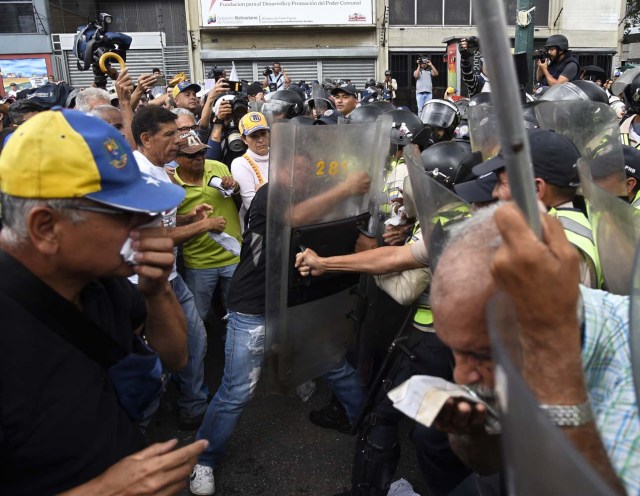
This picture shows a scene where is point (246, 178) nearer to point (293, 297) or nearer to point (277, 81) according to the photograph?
point (293, 297)

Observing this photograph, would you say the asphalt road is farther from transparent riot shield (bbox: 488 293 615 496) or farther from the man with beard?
transparent riot shield (bbox: 488 293 615 496)

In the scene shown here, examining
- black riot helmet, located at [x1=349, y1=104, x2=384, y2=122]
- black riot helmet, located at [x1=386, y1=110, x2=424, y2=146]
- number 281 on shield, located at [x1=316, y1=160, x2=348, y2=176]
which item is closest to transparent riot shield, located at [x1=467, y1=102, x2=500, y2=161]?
black riot helmet, located at [x1=386, y1=110, x2=424, y2=146]

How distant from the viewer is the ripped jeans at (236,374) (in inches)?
115

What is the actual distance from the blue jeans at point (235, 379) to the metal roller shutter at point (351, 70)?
22307 millimetres

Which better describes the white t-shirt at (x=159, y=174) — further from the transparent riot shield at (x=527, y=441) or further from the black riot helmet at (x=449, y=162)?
the transparent riot shield at (x=527, y=441)

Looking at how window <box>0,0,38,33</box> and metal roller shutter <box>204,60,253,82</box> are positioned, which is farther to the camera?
metal roller shutter <box>204,60,253,82</box>

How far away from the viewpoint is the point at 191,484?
9.80 feet

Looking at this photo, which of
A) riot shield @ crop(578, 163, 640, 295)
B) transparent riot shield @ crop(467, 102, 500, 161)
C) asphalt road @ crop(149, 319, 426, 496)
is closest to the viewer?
riot shield @ crop(578, 163, 640, 295)

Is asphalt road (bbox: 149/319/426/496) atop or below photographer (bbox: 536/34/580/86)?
below

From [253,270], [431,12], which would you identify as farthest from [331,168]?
[431,12]

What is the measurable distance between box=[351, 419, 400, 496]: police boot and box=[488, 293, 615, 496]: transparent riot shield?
1.85 meters

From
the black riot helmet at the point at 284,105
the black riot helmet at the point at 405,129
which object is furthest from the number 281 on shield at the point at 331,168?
the black riot helmet at the point at 284,105

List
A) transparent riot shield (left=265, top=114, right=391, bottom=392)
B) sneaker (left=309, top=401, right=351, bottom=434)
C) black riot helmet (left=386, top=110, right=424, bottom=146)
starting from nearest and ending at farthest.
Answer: transparent riot shield (left=265, top=114, right=391, bottom=392), sneaker (left=309, top=401, right=351, bottom=434), black riot helmet (left=386, top=110, right=424, bottom=146)

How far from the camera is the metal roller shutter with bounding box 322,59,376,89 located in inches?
947
